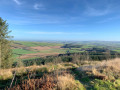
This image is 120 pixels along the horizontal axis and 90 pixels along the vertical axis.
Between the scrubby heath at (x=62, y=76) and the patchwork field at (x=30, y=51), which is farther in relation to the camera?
the patchwork field at (x=30, y=51)

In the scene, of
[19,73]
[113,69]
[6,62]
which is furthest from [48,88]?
[6,62]

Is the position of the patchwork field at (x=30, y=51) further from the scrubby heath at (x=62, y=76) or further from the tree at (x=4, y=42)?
the scrubby heath at (x=62, y=76)

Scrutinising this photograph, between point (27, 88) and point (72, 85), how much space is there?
1.88 metres

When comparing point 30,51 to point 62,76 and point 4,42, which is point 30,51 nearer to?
point 4,42

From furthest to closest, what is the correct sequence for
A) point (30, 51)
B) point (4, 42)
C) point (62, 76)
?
1. point (30, 51)
2. point (4, 42)
3. point (62, 76)

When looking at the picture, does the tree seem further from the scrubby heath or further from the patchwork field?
the scrubby heath

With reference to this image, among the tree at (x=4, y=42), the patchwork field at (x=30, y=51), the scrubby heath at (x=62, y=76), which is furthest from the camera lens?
the patchwork field at (x=30, y=51)

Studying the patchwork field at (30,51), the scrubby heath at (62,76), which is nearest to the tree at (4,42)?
the patchwork field at (30,51)

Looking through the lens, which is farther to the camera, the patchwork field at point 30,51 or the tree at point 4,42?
the patchwork field at point 30,51

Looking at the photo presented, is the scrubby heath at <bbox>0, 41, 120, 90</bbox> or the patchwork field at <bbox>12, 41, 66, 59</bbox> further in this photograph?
the patchwork field at <bbox>12, 41, 66, 59</bbox>

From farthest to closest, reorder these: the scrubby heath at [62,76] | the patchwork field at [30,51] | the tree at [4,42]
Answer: the patchwork field at [30,51] → the tree at [4,42] → the scrubby heath at [62,76]

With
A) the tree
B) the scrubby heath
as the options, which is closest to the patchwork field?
the tree

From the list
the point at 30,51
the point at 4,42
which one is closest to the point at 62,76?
the point at 4,42

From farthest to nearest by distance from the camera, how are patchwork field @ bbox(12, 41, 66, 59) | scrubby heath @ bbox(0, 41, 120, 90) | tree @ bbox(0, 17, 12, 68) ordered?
patchwork field @ bbox(12, 41, 66, 59) → tree @ bbox(0, 17, 12, 68) → scrubby heath @ bbox(0, 41, 120, 90)
